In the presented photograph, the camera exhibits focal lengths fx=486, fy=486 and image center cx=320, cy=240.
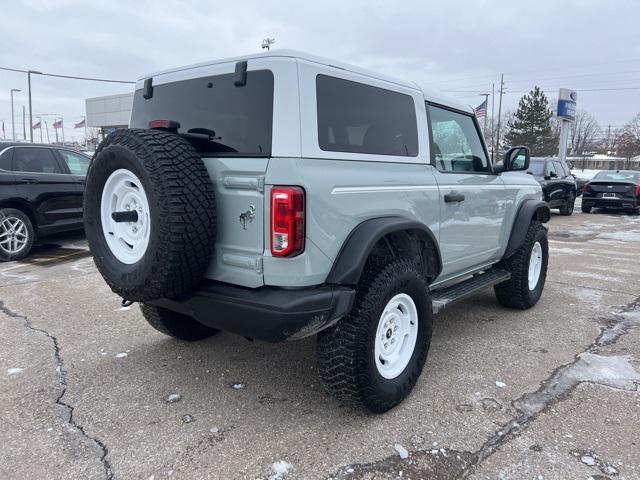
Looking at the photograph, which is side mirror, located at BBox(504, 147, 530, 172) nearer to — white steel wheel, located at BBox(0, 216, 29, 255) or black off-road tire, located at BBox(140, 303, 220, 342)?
black off-road tire, located at BBox(140, 303, 220, 342)

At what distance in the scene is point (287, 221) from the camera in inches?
91.6

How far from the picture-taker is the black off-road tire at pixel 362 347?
2582 millimetres

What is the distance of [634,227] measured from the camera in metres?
12.3

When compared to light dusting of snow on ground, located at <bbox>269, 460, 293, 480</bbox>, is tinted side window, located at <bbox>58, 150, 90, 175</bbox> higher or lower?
higher

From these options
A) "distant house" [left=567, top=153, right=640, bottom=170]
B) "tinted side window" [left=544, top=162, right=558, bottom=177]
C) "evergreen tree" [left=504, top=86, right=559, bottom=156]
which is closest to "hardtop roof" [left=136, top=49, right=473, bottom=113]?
"tinted side window" [left=544, top=162, right=558, bottom=177]

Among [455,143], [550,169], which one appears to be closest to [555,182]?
[550,169]

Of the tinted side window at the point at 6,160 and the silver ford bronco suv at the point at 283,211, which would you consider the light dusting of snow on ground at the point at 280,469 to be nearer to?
the silver ford bronco suv at the point at 283,211

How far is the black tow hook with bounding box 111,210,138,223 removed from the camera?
2639 mm

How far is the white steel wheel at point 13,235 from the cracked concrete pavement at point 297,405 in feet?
8.15

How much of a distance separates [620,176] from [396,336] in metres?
15.6

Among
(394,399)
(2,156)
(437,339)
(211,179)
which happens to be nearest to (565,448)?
(394,399)

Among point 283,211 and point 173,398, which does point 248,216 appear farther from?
point 173,398

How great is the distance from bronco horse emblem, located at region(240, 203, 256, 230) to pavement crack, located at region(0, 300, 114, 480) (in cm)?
134

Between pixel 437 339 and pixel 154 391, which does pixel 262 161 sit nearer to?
pixel 154 391
